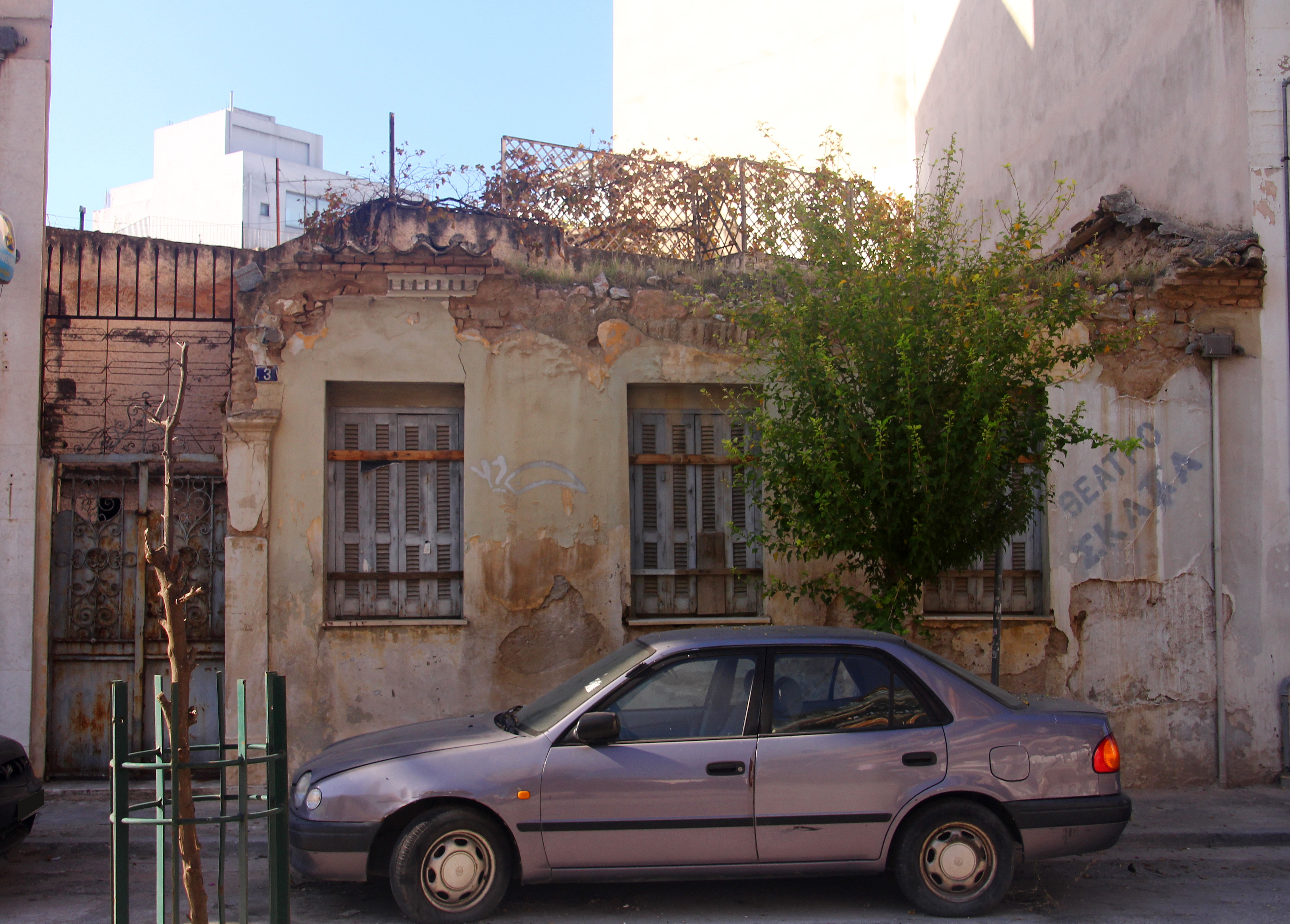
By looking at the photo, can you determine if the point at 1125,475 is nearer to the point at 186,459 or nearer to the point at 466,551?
the point at 466,551

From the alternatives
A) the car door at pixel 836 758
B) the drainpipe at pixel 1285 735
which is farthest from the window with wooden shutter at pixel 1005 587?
the car door at pixel 836 758

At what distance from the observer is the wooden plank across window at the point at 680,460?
328 inches

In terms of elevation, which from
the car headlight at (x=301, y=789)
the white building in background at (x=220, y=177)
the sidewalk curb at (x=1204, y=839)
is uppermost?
the white building in background at (x=220, y=177)

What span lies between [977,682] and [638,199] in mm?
7170

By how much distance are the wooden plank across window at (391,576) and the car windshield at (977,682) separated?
3999mm

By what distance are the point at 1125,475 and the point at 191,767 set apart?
717 cm

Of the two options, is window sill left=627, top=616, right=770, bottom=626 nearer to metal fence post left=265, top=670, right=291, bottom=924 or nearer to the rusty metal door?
the rusty metal door

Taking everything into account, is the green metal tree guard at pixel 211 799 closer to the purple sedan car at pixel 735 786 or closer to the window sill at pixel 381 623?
the purple sedan car at pixel 735 786

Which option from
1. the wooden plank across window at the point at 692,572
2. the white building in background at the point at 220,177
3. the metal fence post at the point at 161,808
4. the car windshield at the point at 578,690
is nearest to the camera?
the metal fence post at the point at 161,808

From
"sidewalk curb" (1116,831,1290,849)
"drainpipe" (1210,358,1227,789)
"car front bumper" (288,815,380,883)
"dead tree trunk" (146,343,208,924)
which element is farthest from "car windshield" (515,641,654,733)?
"drainpipe" (1210,358,1227,789)

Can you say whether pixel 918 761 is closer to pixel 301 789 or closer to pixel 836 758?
pixel 836 758

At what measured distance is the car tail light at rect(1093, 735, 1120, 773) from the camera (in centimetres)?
507

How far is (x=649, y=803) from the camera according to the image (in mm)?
4805

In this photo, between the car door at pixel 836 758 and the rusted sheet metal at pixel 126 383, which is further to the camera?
the rusted sheet metal at pixel 126 383
